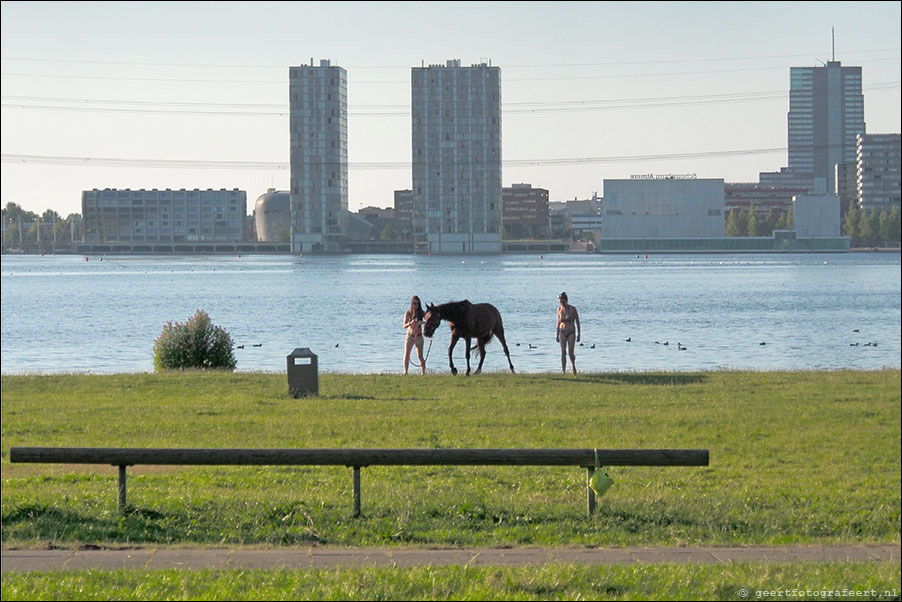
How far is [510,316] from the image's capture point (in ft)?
193

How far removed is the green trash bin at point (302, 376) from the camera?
1834 centimetres

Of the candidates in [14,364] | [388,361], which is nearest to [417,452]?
[388,361]

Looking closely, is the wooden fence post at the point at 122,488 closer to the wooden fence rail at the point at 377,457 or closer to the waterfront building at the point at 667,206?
the wooden fence rail at the point at 377,457

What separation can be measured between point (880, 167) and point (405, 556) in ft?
12.0

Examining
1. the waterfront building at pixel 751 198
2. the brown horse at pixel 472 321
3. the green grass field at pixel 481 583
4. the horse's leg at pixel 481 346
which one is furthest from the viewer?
the waterfront building at pixel 751 198

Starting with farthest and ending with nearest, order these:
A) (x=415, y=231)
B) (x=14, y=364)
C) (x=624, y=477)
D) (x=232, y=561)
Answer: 1. (x=415, y=231)
2. (x=14, y=364)
3. (x=624, y=477)
4. (x=232, y=561)

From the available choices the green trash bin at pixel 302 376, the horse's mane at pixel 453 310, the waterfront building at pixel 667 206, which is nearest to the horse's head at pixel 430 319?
the horse's mane at pixel 453 310

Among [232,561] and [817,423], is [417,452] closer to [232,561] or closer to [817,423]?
[232,561]

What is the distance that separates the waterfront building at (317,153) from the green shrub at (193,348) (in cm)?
16021

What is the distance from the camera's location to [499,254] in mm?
190875

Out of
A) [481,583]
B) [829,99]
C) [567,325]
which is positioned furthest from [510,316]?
[481,583]

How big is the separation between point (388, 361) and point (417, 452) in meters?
25.3

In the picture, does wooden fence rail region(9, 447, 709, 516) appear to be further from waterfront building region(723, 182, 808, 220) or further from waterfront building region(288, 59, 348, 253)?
waterfront building region(288, 59, 348, 253)

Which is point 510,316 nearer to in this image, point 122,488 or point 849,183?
point 849,183
